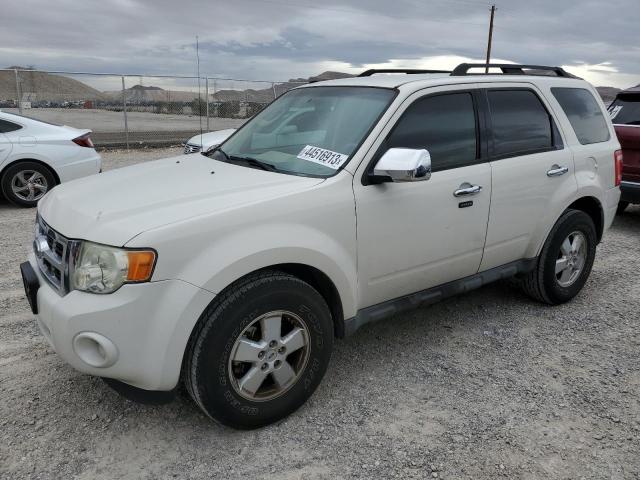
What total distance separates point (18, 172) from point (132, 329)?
21.1 ft

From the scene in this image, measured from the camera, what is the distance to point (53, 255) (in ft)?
8.82

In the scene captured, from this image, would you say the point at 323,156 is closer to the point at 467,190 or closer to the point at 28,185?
the point at 467,190

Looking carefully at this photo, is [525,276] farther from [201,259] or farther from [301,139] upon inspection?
[201,259]

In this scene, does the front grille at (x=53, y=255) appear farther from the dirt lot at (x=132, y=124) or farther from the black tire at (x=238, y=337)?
the dirt lot at (x=132, y=124)

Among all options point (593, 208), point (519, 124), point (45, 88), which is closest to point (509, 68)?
point (519, 124)

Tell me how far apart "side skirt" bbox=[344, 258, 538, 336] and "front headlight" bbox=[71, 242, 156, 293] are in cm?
120

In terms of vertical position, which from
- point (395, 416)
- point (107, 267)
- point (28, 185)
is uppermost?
point (107, 267)

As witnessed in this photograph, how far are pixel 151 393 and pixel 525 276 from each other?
305 cm

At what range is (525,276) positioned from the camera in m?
4.37

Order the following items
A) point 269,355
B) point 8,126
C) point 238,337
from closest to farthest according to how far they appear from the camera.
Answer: point 238,337, point 269,355, point 8,126

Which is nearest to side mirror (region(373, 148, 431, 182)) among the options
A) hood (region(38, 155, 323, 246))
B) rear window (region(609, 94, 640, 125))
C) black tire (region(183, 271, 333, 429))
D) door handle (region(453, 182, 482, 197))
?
hood (region(38, 155, 323, 246))

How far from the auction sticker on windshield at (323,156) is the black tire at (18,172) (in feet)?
19.5

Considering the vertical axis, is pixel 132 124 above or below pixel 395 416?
above

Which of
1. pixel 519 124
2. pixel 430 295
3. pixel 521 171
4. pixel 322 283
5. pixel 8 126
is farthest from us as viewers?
pixel 8 126
